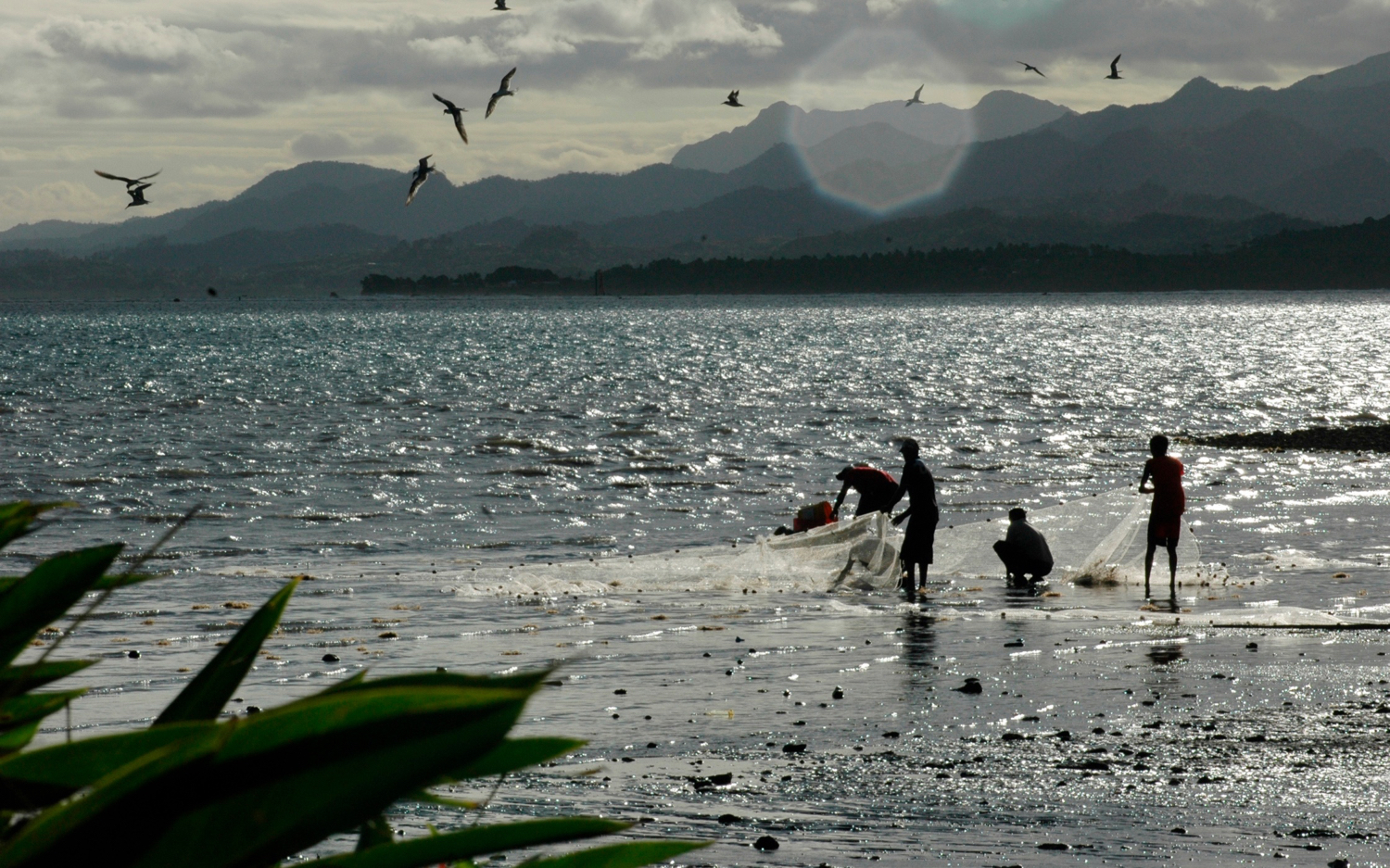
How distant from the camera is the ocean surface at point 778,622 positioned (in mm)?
10297

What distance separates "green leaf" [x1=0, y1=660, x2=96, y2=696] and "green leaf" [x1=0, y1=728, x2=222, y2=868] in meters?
0.39

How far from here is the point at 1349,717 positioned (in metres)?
12.7

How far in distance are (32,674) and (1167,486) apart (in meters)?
19.7

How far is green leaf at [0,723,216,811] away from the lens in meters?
1.21

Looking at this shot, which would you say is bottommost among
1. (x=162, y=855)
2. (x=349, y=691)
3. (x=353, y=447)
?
(x=353, y=447)

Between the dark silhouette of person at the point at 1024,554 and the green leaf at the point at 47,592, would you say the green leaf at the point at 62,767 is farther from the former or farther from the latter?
the dark silhouette of person at the point at 1024,554

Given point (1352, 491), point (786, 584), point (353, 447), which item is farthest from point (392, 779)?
point (353, 447)

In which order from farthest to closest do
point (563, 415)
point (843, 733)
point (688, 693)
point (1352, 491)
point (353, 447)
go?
1. point (563, 415)
2. point (353, 447)
3. point (1352, 491)
4. point (688, 693)
5. point (843, 733)

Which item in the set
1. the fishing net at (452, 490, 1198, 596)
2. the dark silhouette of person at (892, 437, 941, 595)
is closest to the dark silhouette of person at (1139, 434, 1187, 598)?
the fishing net at (452, 490, 1198, 596)

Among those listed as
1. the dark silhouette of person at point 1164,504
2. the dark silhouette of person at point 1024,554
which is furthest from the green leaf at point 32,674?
the dark silhouette of person at point 1024,554

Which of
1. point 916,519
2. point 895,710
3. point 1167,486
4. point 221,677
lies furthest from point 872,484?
point 221,677

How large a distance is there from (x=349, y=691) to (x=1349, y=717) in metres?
13.4

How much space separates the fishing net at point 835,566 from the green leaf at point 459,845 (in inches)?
782

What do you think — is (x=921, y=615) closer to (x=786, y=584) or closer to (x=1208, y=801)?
(x=786, y=584)
